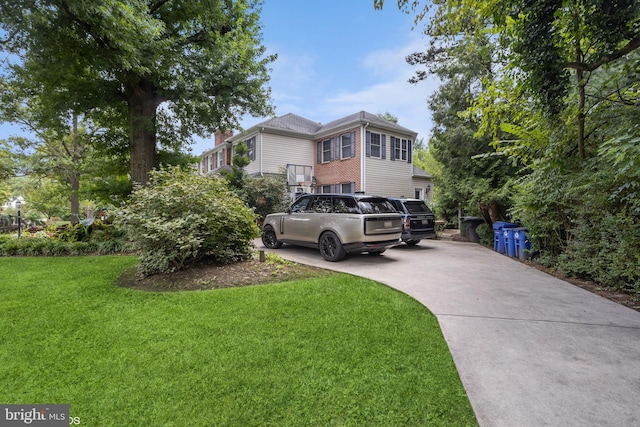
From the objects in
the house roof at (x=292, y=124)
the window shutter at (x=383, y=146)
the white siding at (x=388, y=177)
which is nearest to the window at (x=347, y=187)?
the white siding at (x=388, y=177)

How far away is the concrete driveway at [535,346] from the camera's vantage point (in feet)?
6.95

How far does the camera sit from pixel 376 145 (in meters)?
18.1

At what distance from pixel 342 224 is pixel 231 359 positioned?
16.1 feet

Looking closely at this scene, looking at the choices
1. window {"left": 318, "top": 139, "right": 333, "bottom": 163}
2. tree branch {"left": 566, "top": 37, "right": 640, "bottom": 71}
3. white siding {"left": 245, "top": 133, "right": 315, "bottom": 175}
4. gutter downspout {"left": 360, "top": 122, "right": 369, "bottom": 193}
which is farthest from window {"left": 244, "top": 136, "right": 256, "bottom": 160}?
tree branch {"left": 566, "top": 37, "right": 640, "bottom": 71}

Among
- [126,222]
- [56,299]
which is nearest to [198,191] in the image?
[126,222]

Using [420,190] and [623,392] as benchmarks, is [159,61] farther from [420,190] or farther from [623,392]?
[420,190]

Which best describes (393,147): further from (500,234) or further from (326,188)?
(500,234)

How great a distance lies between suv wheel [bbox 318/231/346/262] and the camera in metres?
7.34

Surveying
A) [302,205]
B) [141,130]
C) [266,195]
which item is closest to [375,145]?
[266,195]

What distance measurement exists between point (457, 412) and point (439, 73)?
13856mm

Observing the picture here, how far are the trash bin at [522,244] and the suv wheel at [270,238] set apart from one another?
268 inches

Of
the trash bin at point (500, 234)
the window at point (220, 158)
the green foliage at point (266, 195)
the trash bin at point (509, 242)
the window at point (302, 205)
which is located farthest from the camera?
the window at point (220, 158)

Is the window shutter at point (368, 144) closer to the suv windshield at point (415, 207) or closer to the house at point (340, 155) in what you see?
the house at point (340, 155)

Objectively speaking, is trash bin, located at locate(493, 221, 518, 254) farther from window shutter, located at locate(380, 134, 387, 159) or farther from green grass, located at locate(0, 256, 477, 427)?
window shutter, located at locate(380, 134, 387, 159)
